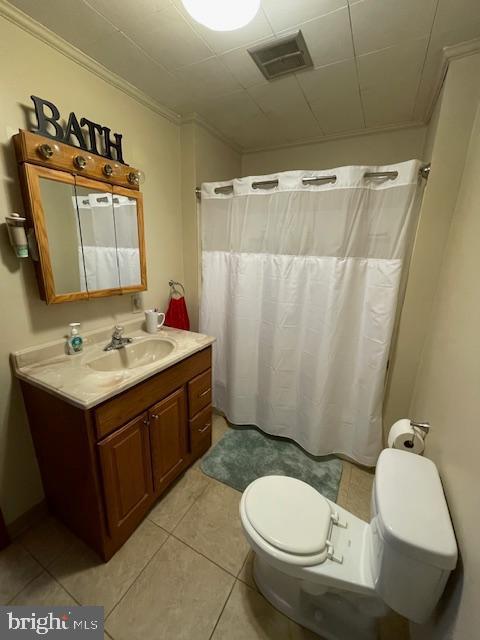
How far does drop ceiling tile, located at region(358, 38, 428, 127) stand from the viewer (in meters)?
1.19

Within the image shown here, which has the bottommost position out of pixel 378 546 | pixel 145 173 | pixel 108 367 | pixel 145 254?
pixel 378 546

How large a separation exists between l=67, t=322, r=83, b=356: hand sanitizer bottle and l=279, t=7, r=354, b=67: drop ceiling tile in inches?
65.0

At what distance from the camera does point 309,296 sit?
1649 mm

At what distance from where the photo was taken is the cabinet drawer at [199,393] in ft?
5.07

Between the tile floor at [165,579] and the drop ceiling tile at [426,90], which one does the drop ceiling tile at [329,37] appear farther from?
the tile floor at [165,579]

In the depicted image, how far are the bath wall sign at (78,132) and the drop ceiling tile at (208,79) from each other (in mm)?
479

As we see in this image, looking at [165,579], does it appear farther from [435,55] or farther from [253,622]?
[435,55]

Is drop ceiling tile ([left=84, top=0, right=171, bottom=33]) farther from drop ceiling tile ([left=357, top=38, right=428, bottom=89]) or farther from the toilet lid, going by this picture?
the toilet lid

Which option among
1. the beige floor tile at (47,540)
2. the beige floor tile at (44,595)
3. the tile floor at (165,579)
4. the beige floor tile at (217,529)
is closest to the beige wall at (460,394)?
the tile floor at (165,579)

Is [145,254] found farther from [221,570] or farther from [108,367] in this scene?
[221,570]

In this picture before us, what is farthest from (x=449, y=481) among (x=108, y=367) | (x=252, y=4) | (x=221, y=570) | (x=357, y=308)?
(x=252, y=4)

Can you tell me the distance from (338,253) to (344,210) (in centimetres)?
23

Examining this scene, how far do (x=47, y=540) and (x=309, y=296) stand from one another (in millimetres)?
1894

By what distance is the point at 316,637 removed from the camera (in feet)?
3.24
